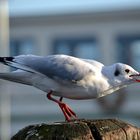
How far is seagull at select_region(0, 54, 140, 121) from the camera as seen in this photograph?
437 cm

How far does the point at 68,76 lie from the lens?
4.61 metres

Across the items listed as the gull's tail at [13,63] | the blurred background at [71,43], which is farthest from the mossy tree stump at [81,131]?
the blurred background at [71,43]

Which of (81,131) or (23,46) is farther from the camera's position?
(23,46)

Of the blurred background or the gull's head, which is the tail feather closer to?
the gull's head

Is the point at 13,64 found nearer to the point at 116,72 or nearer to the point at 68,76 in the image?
the point at 68,76

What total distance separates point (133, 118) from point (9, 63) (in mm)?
20390

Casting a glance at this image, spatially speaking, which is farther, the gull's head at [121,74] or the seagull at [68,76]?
the gull's head at [121,74]

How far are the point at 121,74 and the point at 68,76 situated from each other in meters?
0.34

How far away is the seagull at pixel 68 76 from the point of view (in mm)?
4371

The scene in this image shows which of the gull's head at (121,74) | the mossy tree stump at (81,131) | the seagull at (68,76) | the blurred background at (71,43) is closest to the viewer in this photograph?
the mossy tree stump at (81,131)

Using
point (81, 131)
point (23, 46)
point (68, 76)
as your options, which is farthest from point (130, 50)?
point (81, 131)

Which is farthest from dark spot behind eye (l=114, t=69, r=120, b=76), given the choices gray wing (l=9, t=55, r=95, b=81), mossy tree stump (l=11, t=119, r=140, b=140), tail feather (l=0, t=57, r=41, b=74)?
mossy tree stump (l=11, t=119, r=140, b=140)

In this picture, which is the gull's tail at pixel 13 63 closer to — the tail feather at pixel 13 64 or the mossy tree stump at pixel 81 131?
the tail feather at pixel 13 64

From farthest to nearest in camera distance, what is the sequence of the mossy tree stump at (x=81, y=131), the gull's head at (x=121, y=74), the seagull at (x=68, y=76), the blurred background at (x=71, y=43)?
the blurred background at (x=71, y=43) → the gull's head at (x=121, y=74) → the seagull at (x=68, y=76) → the mossy tree stump at (x=81, y=131)
